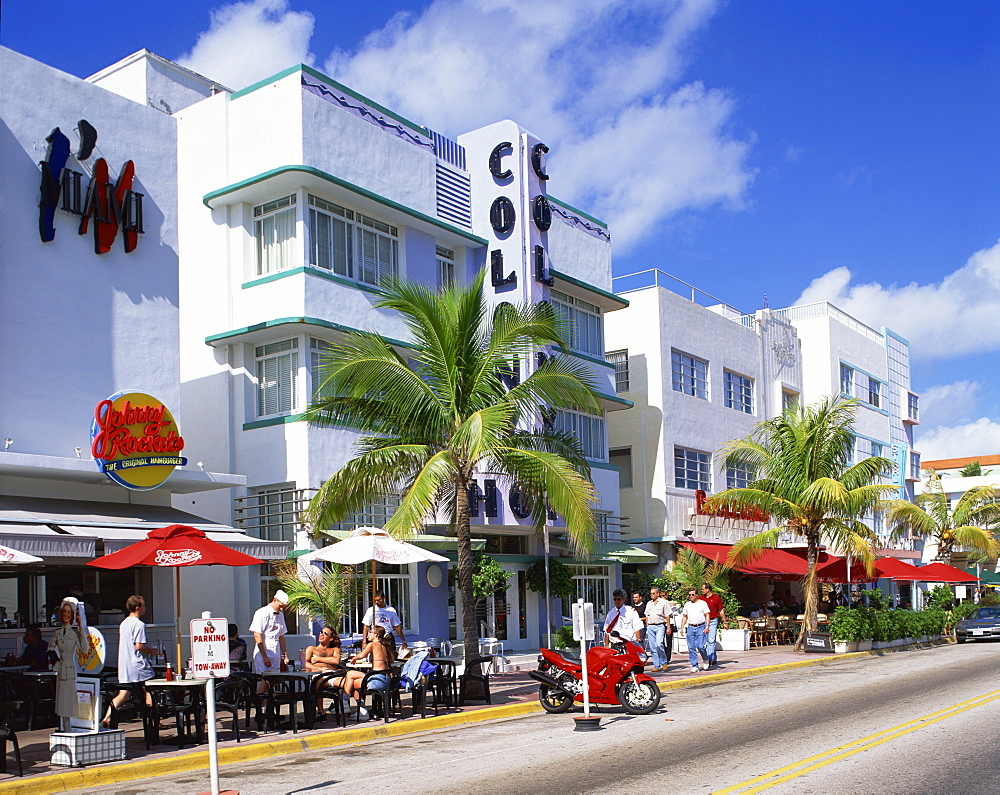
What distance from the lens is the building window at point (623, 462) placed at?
1347 inches

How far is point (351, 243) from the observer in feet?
76.1

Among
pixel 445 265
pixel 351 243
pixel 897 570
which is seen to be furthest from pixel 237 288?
pixel 897 570

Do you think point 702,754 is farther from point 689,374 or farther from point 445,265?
point 689,374

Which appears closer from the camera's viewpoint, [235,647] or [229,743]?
[229,743]

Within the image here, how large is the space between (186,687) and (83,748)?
1707 millimetres

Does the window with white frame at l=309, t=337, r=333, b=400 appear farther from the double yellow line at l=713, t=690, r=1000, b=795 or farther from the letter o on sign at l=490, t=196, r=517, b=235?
the double yellow line at l=713, t=690, r=1000, b=795

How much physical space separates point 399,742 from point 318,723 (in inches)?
64.1

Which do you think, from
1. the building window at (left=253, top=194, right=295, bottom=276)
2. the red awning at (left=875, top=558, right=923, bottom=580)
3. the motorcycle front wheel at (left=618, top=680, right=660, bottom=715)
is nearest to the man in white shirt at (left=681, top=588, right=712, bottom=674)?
the motorcycle front wheel at (left=618, top=680, right=660, bottom=715)

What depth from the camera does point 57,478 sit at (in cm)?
1742

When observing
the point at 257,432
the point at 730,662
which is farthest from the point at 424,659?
the point at 730,662

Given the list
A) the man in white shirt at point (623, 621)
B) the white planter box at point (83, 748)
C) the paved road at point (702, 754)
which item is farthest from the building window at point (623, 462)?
the white planter box at point (83, 748)

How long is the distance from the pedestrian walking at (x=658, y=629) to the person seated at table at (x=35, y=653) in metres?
12.2

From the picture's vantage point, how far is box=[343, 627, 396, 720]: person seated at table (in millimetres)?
14641

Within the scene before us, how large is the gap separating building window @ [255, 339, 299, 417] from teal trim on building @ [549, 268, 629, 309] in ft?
26.0
